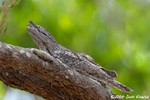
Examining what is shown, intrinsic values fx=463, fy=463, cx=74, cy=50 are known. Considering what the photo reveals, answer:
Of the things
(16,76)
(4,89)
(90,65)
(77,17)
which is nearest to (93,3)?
(77,17)

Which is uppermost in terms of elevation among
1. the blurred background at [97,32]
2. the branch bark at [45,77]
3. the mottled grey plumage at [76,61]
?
the blurred background at [97,32]

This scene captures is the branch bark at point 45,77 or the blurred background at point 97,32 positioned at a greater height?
the blurred background at point 97,32

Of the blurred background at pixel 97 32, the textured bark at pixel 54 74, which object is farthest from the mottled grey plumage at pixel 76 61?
the blurred background at pixel 97 32

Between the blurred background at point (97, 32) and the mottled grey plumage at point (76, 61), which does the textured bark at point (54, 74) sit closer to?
the mottled grey plumage at point (76, 61)

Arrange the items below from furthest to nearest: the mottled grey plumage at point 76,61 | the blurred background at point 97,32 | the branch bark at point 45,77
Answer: the blurred background at point 97,32, the mottled grey plumage at point 76,61, the branch bark at point 45,77

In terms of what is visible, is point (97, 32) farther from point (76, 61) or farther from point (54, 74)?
point (54, 74)

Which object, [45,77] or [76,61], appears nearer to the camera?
[45,77]

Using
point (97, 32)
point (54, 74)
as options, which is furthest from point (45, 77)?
point (97, 32)
